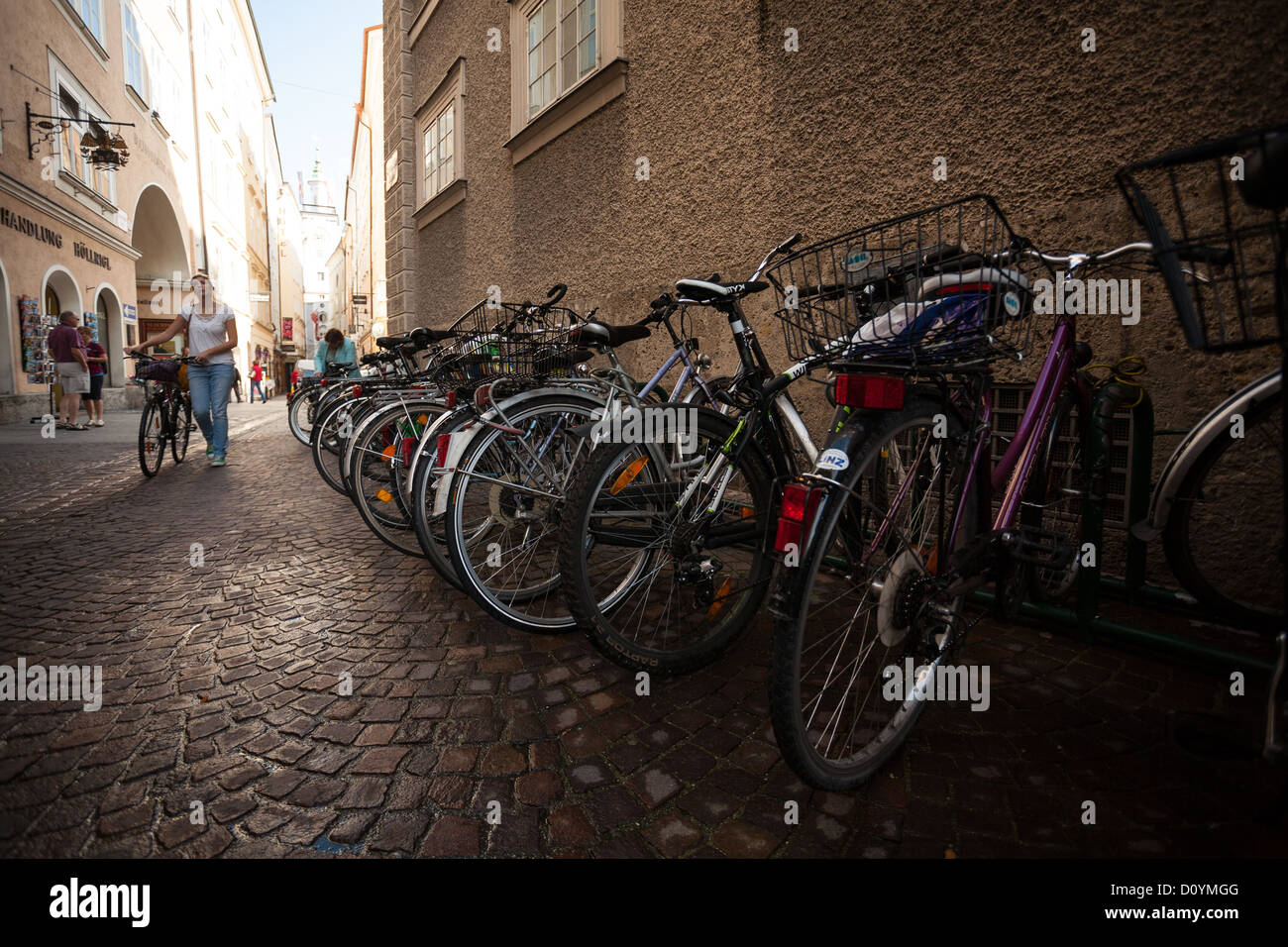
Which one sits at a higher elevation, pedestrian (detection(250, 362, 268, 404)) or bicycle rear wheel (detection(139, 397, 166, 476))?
pedestrian (detection(250, 362, 268, 404))

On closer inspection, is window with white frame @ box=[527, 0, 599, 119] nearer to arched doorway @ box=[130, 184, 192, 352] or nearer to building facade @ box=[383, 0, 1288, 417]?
building facade @ box=[383, 0, 1288, 417]

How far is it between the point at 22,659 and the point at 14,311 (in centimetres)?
1401

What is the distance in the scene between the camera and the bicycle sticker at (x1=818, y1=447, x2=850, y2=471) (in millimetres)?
1553

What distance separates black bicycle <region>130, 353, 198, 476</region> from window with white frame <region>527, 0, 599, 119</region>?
15.0ft

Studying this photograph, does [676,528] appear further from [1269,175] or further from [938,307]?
[1269,175]

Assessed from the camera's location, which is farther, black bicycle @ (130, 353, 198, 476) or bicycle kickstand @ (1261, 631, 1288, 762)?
black bicycle @ (130, 353, 198, 476)

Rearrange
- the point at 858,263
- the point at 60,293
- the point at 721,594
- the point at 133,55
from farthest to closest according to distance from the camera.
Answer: the point at 133,55, the point at 60,293, the point at 721,594, the point at 858,263

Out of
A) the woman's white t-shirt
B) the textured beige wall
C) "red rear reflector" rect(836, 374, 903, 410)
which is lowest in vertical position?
"red rear reflector" rect(836, 374, 903, 410)

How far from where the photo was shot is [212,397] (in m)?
6.67

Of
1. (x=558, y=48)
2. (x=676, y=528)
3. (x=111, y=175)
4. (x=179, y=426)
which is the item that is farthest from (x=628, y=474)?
(x=111, y=175)

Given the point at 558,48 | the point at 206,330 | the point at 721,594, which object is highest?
the point at 558,48

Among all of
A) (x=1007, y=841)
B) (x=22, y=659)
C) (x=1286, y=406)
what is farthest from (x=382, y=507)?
(x=1286, y=406)

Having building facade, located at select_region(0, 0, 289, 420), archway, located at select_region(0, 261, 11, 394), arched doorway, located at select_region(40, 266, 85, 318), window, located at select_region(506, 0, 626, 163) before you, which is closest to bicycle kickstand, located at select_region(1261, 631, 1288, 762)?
window, located at select_region(506, 0, 626, 163)

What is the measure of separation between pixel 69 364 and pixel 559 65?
968 cm
